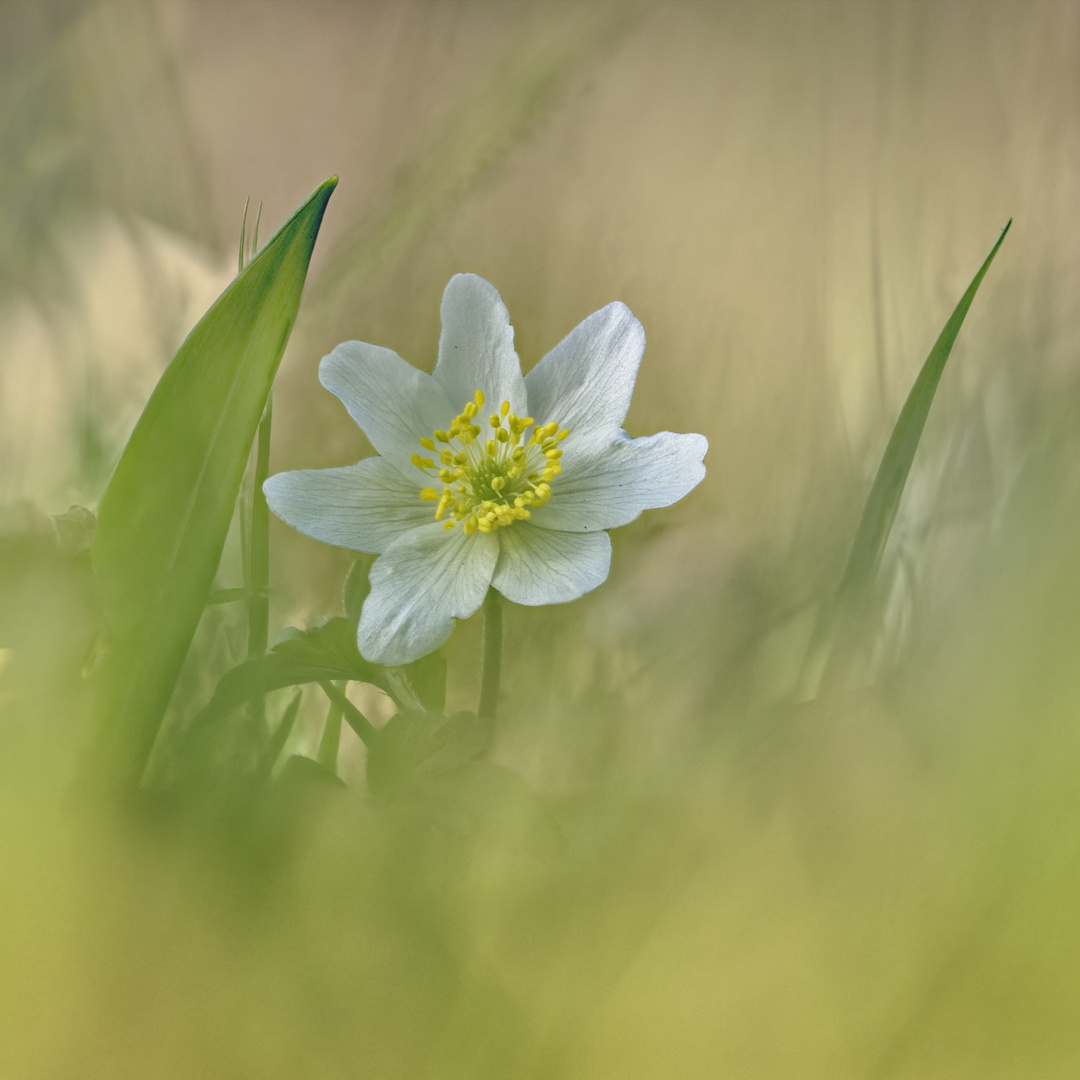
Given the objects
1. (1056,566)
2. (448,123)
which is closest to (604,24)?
(448,123)

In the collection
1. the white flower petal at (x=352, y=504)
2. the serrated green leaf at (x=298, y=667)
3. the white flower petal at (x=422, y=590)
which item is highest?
the white flower petal at (x=352, y=504)

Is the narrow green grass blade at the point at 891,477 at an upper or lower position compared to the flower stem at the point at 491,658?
upper

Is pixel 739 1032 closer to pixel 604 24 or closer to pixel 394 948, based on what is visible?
pixel 394 948
